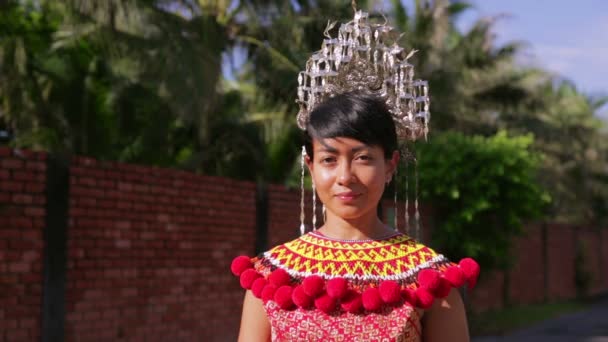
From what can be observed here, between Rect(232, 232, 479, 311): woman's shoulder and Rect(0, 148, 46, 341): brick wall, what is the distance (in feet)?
14.4

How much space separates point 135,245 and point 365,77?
567 cm

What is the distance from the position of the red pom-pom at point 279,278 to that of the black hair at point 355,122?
419 mm

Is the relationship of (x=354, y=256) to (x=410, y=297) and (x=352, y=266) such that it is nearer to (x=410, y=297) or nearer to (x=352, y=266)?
(x=352, y=266)

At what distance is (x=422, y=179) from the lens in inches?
508

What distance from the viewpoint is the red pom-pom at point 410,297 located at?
2535 millimetres

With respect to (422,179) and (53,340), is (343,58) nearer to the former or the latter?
(53,340)

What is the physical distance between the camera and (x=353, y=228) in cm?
271

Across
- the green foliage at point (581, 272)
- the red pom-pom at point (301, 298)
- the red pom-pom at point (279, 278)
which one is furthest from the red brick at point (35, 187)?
the green foliage at point (581, 272)

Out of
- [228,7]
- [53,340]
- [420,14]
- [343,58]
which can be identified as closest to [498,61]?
[420,14]

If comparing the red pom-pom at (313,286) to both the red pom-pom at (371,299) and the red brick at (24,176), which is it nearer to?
the red pom-pom at (371,299)

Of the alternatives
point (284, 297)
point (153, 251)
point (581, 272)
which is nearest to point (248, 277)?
point (284, 297)

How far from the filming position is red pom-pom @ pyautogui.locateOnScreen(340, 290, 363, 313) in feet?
8.27

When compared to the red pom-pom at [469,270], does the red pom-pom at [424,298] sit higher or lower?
lower

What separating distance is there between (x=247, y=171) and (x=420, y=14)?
21.1ft
